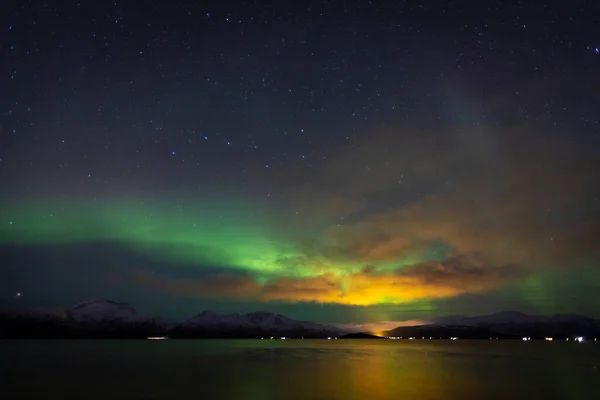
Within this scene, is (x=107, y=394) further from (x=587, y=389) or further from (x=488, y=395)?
(x=587, y=389)

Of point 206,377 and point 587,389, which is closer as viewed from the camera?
point 587,389

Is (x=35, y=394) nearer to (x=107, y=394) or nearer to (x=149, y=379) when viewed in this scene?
(x=107, y=394)

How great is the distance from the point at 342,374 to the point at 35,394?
2819cm

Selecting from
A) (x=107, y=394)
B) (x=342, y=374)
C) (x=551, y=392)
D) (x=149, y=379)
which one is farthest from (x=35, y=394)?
(x=551, y=392)

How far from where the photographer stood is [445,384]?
133 feet

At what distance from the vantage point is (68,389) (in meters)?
35.8

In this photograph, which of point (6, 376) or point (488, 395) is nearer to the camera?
point (488, 395)

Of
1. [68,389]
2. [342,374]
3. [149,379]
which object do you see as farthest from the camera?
[342,374]

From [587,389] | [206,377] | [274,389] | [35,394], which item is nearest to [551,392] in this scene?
[587,389]

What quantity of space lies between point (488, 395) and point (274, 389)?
1484 cm

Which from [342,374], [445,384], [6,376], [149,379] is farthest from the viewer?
[342,374]

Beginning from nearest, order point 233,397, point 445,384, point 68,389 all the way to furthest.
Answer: point 233,397, point 68,389, point 445,384

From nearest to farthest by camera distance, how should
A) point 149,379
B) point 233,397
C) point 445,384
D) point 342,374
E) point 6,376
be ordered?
point 233,397
point 445,384
point 149,379
point 6,376
point 342,374

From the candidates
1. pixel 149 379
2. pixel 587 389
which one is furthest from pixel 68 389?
pixel 587 389
